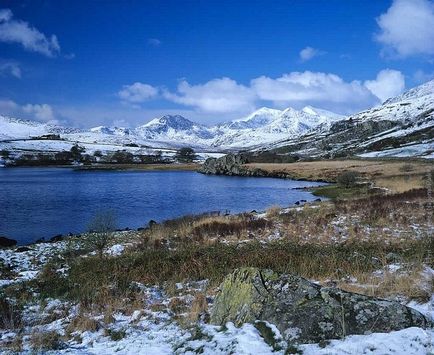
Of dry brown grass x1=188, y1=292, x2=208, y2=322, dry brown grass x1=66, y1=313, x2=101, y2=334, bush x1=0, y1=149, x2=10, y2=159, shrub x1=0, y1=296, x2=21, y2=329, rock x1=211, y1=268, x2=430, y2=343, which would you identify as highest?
bush x1=0, y1=149, x2=10, y2=159

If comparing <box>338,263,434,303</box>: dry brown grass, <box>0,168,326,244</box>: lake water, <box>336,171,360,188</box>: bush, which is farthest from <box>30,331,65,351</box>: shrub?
<box>336,171,360,188</box>: bush

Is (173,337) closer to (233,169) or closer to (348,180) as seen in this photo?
(348,180)

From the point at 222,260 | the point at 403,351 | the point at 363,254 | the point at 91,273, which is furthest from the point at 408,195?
the point at 403,351

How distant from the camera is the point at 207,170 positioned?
413ft

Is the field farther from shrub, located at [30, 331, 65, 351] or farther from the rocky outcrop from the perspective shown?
the rocky outcrop

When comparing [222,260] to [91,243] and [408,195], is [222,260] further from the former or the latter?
[408,195]

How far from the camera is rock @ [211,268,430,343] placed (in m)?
7.13

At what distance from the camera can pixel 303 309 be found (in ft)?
24.8

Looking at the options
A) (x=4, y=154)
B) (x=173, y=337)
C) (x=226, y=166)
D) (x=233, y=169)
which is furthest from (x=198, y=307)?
(x=4, y=154)

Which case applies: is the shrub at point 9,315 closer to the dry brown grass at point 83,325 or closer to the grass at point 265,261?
the grass at point 265,261

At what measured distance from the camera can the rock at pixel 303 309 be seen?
7.13 meters

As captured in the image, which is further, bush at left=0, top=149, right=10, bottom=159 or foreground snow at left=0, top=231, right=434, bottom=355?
bush at left=0, top=149, right=10, bottom=159

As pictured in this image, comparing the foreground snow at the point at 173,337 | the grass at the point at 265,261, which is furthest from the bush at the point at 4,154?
the foreground snow at the point at 173,337

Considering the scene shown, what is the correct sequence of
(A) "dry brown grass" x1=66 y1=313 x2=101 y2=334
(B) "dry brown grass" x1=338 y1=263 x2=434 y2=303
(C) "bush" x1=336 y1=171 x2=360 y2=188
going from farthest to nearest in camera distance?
(C) "bush" x1=336 y1=171 x2=360 y2=188 < (A) "dry brown grass" x1=66 y1=313 x2=101 y2=334 < (B) "dry brown grass" x1=338 y1=263 x2=434 y2=303
